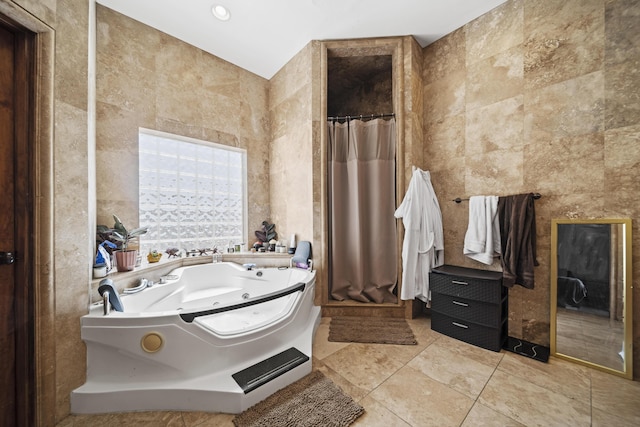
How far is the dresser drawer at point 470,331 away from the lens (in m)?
1.76

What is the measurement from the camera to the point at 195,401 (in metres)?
1.23

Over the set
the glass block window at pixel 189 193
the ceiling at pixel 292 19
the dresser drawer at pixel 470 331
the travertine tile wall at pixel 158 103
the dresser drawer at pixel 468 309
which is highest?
the ceiling at pixel 292 19

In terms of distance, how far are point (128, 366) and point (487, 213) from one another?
2820mm

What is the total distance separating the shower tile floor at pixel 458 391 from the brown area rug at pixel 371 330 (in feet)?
0.27

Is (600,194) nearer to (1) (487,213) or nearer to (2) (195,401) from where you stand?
(1) (487,213)

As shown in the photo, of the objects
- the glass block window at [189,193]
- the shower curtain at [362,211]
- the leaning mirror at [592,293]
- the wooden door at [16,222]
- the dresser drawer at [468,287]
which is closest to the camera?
the wooden door at [16,222]

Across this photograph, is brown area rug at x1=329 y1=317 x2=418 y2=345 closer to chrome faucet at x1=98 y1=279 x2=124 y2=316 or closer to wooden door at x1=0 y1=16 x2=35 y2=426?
chrome faucet at x1=98 y1=279 x2=124 y2=316

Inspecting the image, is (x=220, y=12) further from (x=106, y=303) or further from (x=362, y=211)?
(x=106, y=303)

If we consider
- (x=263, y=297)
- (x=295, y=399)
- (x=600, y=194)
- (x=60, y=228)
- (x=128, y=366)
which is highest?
(x=600, y=194)

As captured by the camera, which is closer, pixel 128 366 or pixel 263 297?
pixel 128 366

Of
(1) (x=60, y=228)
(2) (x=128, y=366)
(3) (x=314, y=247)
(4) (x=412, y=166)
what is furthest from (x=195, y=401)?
(4) (x=412, y=166)

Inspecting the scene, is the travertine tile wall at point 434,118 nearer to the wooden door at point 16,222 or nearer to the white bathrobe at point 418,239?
the wooden door at point 16,222

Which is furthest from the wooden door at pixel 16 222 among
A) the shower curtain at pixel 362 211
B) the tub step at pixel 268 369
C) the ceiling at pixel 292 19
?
the shower curtain at pixel 362 211

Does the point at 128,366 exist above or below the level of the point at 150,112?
below
